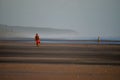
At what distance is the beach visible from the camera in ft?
9.86

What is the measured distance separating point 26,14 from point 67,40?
1085mm

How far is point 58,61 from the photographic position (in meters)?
3.65

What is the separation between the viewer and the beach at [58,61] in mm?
3006

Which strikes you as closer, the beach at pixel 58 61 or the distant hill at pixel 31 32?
the beach at pixel 58 61

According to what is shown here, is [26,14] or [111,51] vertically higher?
[26,14]

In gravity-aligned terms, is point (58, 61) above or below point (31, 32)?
below

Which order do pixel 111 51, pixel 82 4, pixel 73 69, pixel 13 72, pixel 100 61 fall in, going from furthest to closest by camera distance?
1. pixel 82 4
2. pixel 111 51
3. pixel 100 61
4. pixel 73 69
5. pixel 13 72

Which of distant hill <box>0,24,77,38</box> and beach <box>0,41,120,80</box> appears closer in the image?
beach <box>0,41,120,80</box>

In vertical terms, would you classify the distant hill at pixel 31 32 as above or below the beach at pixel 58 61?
above

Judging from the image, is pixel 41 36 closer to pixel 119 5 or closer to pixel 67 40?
pixel 67 40

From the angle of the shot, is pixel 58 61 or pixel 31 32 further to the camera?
pixel 31 32

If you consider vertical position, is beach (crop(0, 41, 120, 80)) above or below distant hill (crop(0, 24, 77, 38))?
below

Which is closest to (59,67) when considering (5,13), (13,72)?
(13,72)

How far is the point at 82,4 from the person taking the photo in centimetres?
459
